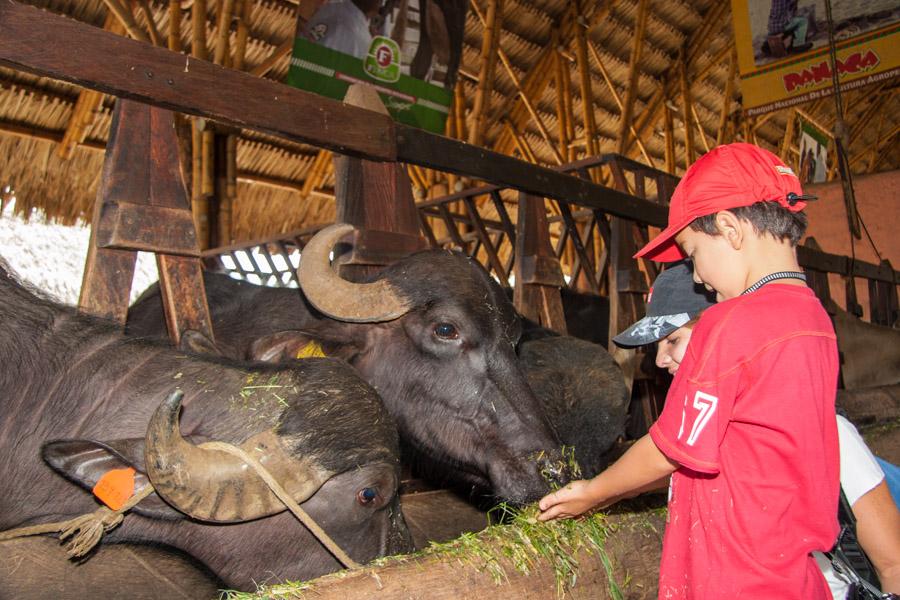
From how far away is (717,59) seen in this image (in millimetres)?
16453

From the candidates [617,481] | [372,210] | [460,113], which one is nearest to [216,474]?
[617,481]

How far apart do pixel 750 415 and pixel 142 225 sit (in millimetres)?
1992

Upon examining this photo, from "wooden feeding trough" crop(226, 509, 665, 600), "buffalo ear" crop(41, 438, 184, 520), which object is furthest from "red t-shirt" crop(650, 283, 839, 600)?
"buffalo ear" crop(41, 438, 184, 520)

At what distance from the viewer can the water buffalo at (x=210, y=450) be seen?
6.32 ft

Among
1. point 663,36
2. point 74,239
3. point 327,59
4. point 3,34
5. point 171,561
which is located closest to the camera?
point 171,561

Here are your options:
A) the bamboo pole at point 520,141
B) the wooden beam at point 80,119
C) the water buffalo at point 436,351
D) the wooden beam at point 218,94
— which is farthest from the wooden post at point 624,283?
the bamboo pole at point 520,141

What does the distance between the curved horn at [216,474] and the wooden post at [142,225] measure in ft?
2.86

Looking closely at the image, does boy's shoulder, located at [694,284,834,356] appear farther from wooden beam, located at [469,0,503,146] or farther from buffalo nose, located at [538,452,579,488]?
wooden beam, located at [469,0,503,146]

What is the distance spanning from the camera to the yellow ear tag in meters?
2.96

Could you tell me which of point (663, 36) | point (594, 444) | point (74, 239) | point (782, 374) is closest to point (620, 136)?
point (663, 36)

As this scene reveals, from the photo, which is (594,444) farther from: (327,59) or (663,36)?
(663,36)

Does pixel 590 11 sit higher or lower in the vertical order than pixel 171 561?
higher

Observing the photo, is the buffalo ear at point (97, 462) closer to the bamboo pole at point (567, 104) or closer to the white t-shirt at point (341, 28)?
the white t-shirt at point (341, 28)

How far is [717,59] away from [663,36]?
1.76 m
